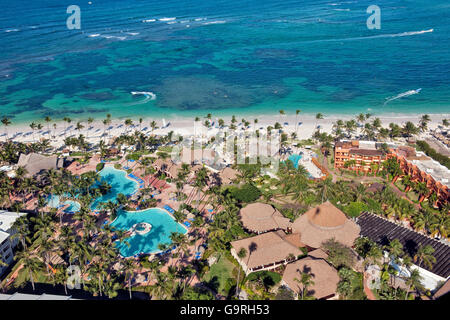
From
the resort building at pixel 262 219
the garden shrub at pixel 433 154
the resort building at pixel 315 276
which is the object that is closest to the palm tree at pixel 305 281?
the resort building at pixel 315 276

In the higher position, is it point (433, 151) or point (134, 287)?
point (433, 151)

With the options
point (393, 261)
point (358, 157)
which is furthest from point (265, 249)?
point (358, 157)

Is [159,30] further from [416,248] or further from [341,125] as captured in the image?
[416,248]

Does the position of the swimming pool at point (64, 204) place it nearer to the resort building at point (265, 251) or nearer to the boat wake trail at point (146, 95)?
the resort building at point (265, 251)

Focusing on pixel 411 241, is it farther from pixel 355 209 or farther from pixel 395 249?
pixel 355 209

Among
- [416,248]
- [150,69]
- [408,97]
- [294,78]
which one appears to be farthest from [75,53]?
[416,248]
